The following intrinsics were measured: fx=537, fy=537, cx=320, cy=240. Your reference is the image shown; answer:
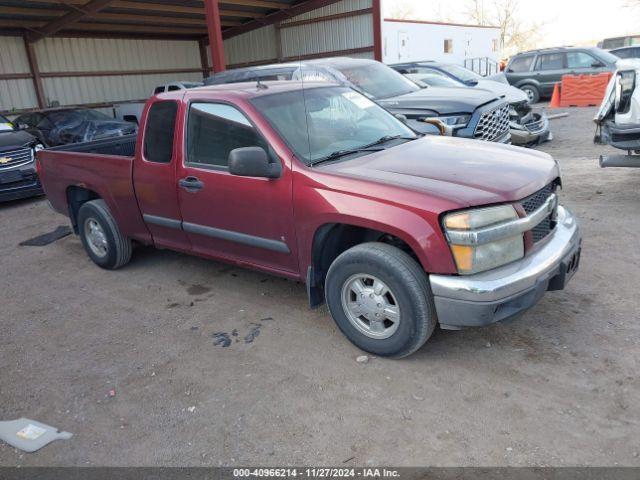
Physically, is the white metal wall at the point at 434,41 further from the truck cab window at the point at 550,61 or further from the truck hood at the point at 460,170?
the truck hood at the point at 460,170

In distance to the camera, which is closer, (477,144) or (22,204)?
(477,144)

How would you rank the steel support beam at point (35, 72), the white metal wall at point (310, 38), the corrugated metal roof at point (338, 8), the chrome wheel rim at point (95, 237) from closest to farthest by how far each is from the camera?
the chrome wheel rim at point (95, 237)
the corrugated metal roof at point (338, 8)
the white metal wall at point (310, 38)
the steel support beam at point (35, 72)

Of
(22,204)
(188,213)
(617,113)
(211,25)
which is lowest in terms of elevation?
(22,204)

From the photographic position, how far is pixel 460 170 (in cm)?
352

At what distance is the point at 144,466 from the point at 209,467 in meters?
0.35

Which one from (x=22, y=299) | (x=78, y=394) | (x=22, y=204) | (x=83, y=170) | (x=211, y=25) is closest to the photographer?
(x=78, y=394)

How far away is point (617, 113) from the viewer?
615 centimetres

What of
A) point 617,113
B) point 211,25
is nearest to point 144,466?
point 617,113

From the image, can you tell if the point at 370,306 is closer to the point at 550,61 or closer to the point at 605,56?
the point at 605,56

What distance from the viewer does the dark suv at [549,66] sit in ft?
55.8

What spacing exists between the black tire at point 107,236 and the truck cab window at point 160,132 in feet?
3.45

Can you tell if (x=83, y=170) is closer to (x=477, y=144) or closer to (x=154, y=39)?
(x=477, y=144)

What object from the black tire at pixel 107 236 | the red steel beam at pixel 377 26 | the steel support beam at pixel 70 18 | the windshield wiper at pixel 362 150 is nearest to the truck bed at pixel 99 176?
the black tire at pixel 107 236

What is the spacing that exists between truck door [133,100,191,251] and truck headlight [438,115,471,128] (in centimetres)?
442
